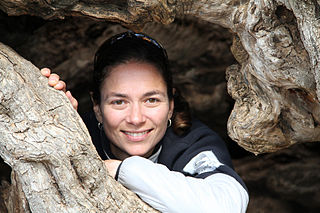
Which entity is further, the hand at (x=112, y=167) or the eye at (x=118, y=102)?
the eye at (x=118, y=102)

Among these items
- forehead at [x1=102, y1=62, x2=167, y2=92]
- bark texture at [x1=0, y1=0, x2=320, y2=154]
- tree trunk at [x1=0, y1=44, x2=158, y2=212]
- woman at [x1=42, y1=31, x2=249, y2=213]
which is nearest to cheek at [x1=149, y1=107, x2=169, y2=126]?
woman at [x1=42, y1=31, x2=249, y2=213]

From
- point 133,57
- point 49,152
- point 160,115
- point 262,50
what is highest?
point 262,50

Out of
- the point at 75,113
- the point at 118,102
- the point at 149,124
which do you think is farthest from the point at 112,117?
the point at 75,113

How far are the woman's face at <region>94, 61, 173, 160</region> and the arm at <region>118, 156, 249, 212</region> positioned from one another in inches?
17.6

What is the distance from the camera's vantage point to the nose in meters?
2.26

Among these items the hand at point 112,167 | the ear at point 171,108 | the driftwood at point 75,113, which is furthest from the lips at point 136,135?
the driftwood at point 75,113

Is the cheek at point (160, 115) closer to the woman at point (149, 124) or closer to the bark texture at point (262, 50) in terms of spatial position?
the woman at point (149, 124)

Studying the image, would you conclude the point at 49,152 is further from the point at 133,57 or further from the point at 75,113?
the point at 133,57

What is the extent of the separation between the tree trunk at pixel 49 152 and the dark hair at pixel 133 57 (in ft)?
2.24

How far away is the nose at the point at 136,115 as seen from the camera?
2262mm

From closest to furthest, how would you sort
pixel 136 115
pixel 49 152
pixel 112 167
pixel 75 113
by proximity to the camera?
pixel 49 152, pixel 75 113, pixel 112 167, pixel 136 115

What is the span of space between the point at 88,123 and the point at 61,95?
0.93m

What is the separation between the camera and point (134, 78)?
2.34 meters

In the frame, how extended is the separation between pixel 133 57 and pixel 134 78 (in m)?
0.14
